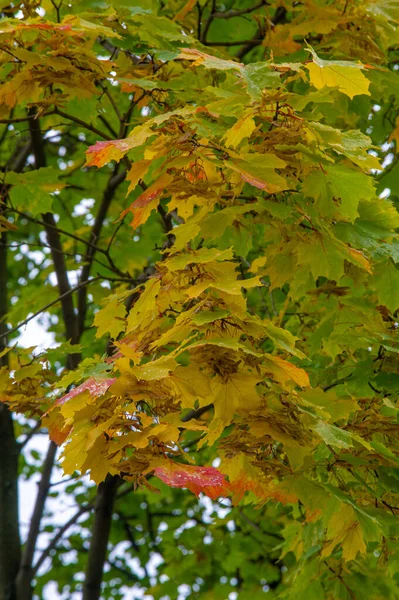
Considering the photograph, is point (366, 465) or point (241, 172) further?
point (366, 465)

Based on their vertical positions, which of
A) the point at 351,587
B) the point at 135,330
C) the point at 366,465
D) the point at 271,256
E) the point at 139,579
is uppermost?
the point at 271,256

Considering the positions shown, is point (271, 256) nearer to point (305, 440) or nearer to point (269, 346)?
point (305, 440)

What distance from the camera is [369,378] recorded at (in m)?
2.75

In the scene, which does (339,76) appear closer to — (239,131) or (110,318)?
(239,131)

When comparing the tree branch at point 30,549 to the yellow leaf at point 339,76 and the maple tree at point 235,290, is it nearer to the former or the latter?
the maple tree at point 235,290

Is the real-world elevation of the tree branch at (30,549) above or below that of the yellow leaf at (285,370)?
below

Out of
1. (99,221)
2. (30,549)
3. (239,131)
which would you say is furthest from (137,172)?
(30,549)

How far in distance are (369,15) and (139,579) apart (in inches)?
204

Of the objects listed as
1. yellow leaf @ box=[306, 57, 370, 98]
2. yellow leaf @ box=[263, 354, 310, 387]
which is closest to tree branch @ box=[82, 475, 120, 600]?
yellow leaf @ box=[263, 354, 310, 387]

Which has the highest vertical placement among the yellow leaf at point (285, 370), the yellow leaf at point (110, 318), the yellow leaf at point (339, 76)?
the yellow leaf at point (339, 76)

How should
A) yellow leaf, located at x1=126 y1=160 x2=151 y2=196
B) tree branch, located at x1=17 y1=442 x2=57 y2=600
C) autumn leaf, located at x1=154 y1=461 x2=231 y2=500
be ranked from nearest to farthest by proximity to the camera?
1. autumn leaf, located at x1=154 y1=461 x2=231 y2=500
2. yellow leaf, located at x1=126 y1=160 x2=151 y2=196
3. tree branch, located at x1=17 y1=442 x2=57 y2=600

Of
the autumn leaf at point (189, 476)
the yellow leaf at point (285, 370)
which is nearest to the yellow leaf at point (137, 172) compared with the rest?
the yellow leaf at point (285, 370)

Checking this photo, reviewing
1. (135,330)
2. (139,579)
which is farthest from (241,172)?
(139,579)

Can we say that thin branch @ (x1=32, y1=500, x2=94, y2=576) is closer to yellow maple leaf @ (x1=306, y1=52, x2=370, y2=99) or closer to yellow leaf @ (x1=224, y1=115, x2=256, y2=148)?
yellow leaf @ (x1=224, y1=115, x2=256, y2=148)
